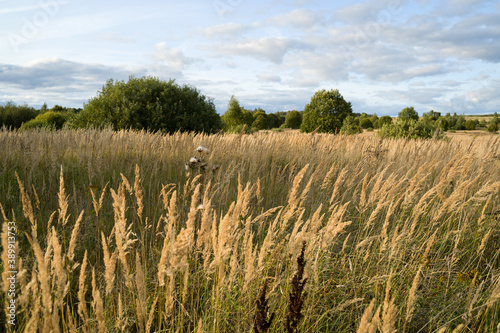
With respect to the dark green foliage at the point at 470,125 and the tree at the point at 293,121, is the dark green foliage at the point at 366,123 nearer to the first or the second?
the tree at the point at 293,121

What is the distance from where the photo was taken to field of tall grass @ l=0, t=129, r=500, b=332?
1217mm

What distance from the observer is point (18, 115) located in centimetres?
2008

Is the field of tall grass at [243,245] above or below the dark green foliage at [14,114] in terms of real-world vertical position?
below

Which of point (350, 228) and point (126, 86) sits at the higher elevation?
point (126, 86)

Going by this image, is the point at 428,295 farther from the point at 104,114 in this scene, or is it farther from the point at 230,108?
the point at 230,108

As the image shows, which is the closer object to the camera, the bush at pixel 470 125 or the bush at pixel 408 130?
the bush at pixel 408 130

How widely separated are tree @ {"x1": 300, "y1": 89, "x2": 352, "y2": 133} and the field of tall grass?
1453 cm

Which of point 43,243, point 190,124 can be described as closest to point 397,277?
point 43,243

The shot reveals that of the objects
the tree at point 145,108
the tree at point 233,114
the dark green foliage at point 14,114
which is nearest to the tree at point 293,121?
the tree at point 233,114

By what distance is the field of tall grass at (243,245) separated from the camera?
122 centimetres

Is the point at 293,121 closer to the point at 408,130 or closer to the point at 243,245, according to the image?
the point at 408,130

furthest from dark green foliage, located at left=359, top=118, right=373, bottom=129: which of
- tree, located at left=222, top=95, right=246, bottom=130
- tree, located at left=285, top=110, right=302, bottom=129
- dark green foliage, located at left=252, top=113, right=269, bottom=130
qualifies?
tree, located at left=222, top=95, right=246, bottom=130

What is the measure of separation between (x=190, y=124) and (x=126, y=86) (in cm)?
262

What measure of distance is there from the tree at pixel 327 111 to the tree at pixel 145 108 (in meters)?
10.8
